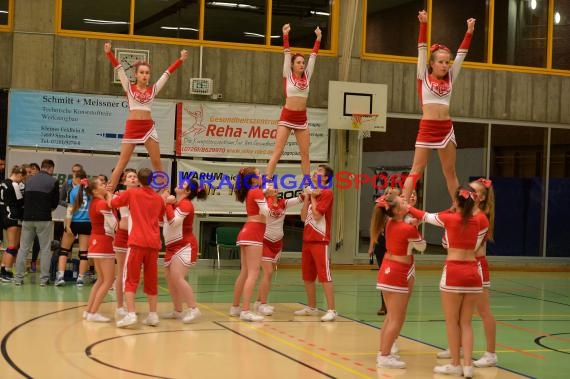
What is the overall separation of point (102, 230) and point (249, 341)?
2365mm

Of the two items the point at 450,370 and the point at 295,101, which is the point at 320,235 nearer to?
the point at 295,101

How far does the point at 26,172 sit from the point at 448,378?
915 cm

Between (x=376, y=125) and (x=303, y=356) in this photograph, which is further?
(x=376, y=125)

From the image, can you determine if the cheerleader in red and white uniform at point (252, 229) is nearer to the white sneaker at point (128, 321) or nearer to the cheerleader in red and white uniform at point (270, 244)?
the cheerleader in red and white uniform at point (270, 244)

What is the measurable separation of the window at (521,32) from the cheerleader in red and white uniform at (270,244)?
1017 cm

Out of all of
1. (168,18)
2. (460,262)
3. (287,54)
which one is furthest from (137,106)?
(168,18)

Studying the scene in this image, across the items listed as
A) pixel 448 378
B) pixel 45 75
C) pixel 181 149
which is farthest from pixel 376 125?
pixel 448 378

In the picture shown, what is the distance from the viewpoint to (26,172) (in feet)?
47.6

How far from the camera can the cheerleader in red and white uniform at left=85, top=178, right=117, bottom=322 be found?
1018 cm

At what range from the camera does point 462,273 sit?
7.68m

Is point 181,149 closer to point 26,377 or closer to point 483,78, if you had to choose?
point 483,78

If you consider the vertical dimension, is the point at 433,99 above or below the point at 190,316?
above

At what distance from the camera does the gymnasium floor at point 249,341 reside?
25.4 ft

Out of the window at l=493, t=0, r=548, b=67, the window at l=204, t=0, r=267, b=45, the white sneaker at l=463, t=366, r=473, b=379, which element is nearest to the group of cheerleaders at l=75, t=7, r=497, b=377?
the white sneaker at l=463, t=366, r=473, b=379
